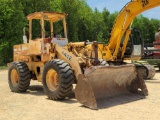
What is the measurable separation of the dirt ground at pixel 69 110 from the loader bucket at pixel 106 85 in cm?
25

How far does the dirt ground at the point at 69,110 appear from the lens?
618cm

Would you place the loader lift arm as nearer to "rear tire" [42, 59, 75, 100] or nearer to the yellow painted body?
the yellow painted body

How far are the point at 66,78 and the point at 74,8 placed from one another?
3494cm

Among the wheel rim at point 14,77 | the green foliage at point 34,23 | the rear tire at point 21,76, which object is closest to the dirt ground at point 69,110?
the rear tire at point 21,76

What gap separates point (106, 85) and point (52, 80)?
1580mm

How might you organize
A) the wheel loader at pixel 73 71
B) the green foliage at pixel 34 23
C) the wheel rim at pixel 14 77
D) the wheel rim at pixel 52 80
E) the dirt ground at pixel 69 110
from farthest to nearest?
the green foliage at pixel 34 23, the wheel rim at pixel 14 77, the wheel rim at pixel 52 80, the wheel loader at pixel 73 71, the dirt ground at pixel 69 110

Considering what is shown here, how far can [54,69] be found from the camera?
8023mm

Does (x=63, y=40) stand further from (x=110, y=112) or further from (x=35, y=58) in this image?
(x=110, y=112)

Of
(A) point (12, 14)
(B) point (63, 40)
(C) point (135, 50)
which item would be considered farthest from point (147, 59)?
(A) point (12, 14)

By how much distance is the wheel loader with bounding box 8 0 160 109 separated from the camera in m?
7.25

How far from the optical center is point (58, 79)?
311 inches

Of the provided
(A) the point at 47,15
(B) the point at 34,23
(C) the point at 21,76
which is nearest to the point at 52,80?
(C) the point at 21,76

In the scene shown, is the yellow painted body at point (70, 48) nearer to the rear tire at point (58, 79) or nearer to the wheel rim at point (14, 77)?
the rear tire at point (58, 79)

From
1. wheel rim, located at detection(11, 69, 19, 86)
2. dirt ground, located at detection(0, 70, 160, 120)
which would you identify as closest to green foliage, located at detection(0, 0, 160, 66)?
wheel rim, located at detection(11, 69, 19, 86)
